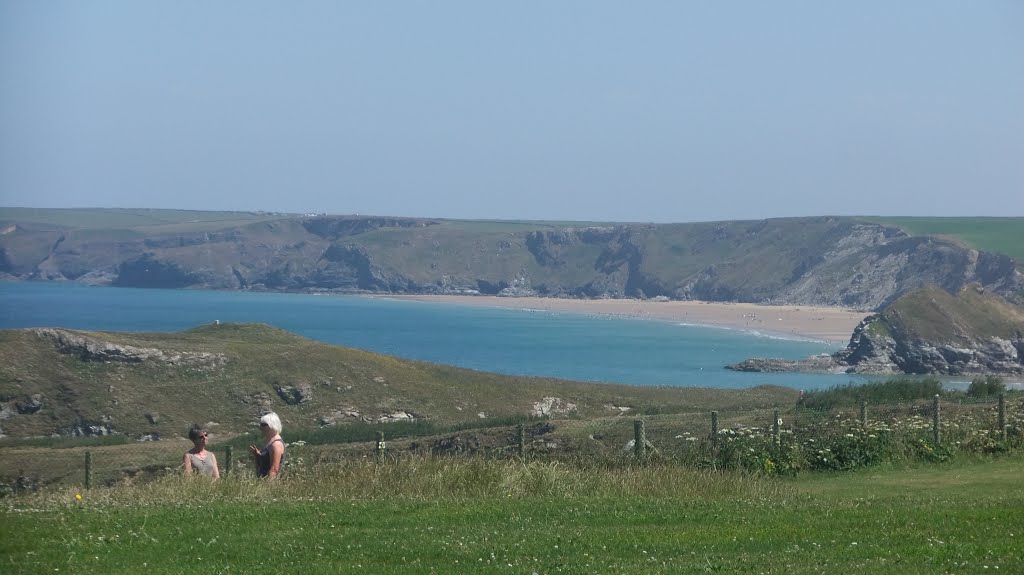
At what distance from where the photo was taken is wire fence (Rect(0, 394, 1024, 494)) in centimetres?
1714

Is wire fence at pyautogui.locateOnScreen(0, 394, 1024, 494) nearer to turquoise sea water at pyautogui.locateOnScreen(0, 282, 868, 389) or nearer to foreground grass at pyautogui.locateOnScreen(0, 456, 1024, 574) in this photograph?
foreground grass at pyautogui.locateOnScreen(0, 456, 1024, 574)

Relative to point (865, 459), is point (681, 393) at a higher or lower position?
lower

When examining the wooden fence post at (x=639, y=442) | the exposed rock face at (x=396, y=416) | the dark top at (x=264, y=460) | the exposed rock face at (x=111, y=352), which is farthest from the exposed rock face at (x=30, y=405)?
the dark top at (x=264, y=460)

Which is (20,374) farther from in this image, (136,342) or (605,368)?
(605,368)

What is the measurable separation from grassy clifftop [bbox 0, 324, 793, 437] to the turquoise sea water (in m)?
22.3

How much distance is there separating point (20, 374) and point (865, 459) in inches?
1261

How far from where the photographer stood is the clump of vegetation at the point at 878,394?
3216 cm

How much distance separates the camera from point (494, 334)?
114125 mm

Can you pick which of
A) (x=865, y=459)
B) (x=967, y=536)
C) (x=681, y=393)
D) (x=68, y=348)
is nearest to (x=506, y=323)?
(x=681, y=393)

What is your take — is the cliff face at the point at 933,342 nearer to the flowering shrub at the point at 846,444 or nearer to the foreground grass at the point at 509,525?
the flowering shrub at the point at 846,444

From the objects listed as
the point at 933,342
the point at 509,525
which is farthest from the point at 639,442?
the point at 933,342

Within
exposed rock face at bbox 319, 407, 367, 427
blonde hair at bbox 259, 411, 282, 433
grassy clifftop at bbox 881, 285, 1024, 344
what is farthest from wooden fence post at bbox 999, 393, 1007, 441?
grassy clifftop at bbox 881, 285, 1024, 344

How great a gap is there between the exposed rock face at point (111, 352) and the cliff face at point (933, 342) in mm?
45170

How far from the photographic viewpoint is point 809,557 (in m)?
8.70
